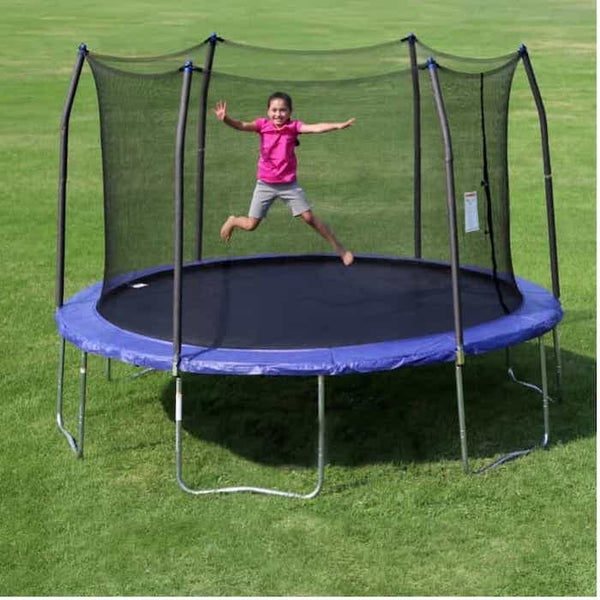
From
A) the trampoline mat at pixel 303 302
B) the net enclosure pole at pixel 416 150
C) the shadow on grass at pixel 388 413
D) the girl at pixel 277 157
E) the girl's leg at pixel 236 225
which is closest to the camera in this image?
the trampoline mat at pixel 303 302

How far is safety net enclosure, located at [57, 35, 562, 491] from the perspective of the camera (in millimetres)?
5324

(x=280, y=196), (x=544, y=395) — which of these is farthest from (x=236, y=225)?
(x=544, y=395)

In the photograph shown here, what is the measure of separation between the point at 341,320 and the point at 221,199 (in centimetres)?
136

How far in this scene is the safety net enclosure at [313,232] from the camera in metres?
5.32

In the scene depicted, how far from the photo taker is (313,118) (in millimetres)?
6426

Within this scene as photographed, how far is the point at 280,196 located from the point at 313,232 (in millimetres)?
861

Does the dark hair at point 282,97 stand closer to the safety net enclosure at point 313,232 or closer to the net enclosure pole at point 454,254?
the safety net enclosure at point 313,232

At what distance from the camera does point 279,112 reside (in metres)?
5.92

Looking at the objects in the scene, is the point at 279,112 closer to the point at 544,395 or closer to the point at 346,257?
the point at 346,257

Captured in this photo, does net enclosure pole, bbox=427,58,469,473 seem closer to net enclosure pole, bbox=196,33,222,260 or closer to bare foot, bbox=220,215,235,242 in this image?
bare foot, bbox=220,215,235,242

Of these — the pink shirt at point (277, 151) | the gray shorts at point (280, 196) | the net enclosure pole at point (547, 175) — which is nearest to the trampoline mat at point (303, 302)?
the net enclosure pole at point (547, 175)

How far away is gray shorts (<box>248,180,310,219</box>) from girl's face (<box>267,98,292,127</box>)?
360mm

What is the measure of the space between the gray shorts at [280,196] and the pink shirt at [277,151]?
0.13 ft

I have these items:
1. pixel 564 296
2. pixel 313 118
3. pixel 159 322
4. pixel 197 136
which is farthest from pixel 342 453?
pixel 564 296
